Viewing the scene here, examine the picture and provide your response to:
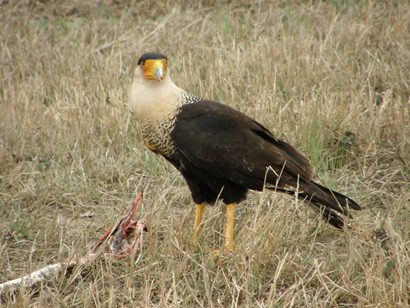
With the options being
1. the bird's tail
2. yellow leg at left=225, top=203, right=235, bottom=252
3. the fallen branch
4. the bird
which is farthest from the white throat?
the bird's tail

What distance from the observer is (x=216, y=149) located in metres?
3.98

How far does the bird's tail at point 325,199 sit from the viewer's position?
3996mm

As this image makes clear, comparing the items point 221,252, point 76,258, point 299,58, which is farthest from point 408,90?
point 76,258

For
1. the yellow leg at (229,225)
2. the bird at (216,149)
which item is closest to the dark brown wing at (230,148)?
the bird at (216,149)

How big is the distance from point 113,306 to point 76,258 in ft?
1.58

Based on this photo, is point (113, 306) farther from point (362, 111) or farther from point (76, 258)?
point (362, 111)

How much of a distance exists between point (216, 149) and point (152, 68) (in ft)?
1.65

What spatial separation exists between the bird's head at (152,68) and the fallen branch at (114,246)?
58 centimetres

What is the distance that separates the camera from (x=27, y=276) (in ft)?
11.9

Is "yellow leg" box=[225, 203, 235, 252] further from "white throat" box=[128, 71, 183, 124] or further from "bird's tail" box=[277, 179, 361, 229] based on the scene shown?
"white throat" box=[128, 71, 183, 124]

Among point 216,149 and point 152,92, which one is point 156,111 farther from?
point 216,149

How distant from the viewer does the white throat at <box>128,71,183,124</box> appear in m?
3.95

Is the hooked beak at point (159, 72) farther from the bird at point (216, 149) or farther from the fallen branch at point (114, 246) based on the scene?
the fallen branch at point (114, 246)

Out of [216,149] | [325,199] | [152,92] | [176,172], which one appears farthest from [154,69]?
[176,172]
